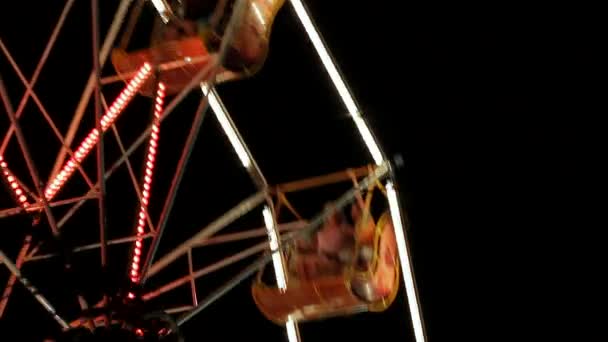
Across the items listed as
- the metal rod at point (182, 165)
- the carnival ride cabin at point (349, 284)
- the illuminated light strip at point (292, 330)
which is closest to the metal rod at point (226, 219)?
the carnival ride cabin at point (349, 284)

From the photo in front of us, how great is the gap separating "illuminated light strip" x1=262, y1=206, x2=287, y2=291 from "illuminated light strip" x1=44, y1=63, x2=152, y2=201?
1.12 meters

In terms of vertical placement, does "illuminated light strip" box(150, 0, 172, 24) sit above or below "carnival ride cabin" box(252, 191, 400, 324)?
above

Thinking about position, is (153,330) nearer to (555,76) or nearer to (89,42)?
(89,42)

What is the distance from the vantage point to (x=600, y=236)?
10.6m

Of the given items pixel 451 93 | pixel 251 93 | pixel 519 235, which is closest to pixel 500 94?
pixel 451 93

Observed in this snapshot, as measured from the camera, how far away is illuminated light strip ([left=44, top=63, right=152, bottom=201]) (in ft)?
18.6

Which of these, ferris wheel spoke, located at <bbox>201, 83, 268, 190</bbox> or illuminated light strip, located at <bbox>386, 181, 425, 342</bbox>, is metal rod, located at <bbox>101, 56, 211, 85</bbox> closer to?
ferris wheel spoke, located at <bbox>201, 83, 268, 190</bbox>

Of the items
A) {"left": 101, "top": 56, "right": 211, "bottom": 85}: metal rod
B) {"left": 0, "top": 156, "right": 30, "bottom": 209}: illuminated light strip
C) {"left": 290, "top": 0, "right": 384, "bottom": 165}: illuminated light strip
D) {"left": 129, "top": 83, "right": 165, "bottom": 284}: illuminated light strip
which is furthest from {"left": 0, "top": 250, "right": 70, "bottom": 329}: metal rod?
{"left": 290, "top": 0, "right": 384, "bottom": 165}: illuminated light strip

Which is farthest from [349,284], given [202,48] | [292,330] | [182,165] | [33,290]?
[33,290]

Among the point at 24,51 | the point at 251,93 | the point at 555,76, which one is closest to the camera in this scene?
the point at 24,51

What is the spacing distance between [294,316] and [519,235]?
5499mm

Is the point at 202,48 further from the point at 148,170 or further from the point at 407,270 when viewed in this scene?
the point at 407,270

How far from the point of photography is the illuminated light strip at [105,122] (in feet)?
18.6

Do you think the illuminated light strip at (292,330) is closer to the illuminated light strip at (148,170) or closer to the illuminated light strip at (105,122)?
the illuminated light strip at (148,170)
